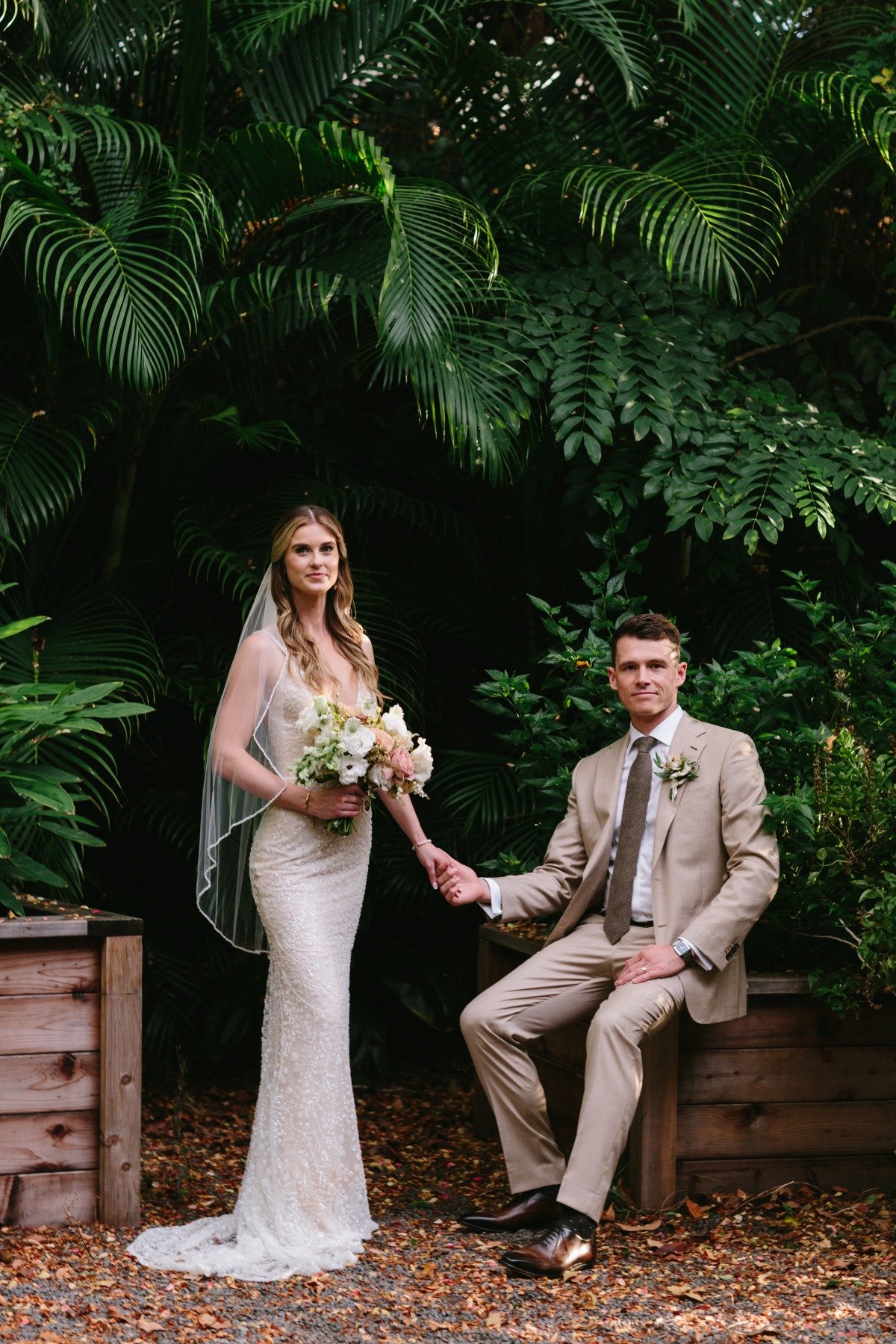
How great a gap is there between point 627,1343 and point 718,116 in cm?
489

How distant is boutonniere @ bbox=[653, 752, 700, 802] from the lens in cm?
409

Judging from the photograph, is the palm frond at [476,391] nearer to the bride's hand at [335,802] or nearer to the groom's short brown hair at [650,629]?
the groom's short brown hair at [650,629]

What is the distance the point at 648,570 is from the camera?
Answer: 642 cm

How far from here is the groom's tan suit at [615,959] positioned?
12.4ft

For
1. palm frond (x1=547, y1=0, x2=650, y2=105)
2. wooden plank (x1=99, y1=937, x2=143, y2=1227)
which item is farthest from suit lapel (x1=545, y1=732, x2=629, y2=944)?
palm frond (x1=547, y1=0, x2=650, y2=105)

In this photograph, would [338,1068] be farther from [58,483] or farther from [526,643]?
[526,643]

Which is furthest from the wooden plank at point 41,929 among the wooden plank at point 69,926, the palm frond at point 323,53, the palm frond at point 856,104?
the palm frond at point 856,104

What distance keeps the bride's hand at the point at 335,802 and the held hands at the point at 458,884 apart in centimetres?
40

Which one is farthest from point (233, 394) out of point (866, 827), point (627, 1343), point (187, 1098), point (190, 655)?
point (627, 1343)

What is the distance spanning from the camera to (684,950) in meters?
3.91

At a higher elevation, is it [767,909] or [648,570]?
[648,570]

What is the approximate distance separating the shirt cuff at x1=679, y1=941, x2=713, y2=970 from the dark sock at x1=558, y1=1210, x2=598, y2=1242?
0.74 meters

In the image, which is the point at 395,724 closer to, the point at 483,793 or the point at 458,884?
the point at 458,884

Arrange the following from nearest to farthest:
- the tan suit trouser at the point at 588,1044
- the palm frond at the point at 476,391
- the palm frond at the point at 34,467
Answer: the tan suit trouser at the point at 588,1044
the palm frond at the point at 34,467
the palm frond at the point at 476,391
